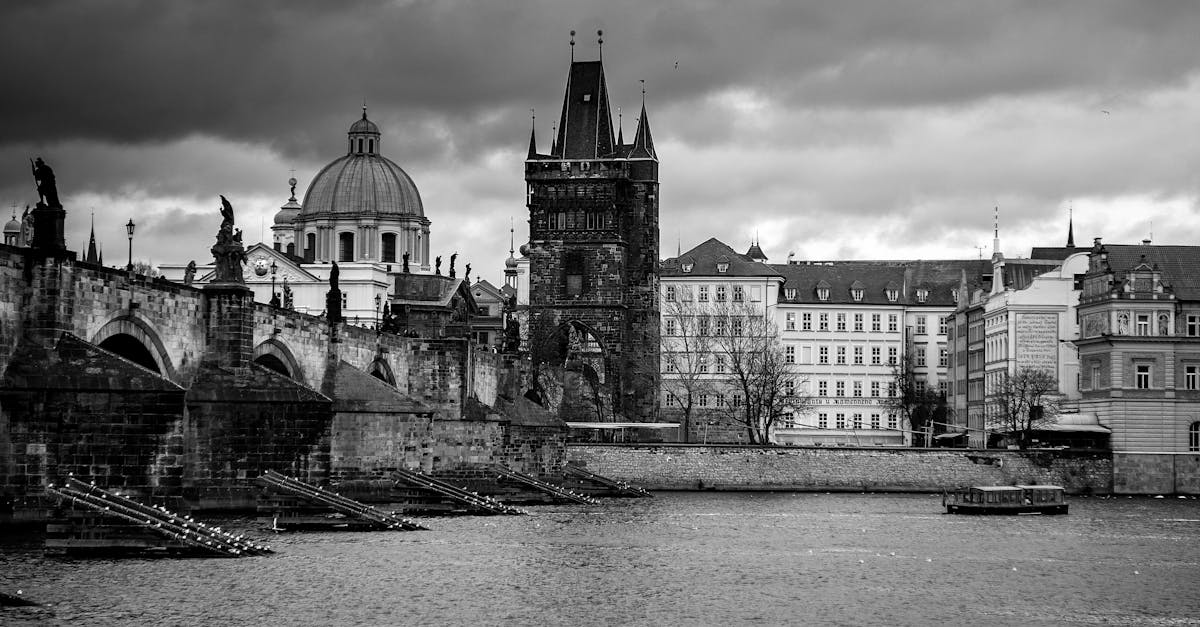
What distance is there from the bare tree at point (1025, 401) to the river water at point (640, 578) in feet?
133

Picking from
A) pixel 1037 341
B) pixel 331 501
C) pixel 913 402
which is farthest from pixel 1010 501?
pixel 913 402

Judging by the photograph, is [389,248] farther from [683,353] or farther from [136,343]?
[136,343]

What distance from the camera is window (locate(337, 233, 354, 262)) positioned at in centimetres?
17675

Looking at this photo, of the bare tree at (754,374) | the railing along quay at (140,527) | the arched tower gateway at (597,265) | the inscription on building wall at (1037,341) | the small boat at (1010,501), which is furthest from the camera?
the arched tower gateway at (597,265)

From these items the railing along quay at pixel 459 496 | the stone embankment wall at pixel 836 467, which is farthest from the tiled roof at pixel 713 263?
the railing along quay at pixel 459 496

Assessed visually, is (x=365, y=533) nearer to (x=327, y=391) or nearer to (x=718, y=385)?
(x=327, y=391)

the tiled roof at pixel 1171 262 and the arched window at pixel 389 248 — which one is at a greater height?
the arched window at pixel 389 248

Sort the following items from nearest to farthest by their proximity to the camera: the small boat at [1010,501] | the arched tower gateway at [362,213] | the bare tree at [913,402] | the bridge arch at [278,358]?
1. the bridge arch at [278,358]
2. the small boat at [1010,501]
3. the bare tree at [913,402]
4. the arched tower gateway at [362,213]

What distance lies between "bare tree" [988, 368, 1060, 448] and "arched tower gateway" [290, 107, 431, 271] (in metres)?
72.0

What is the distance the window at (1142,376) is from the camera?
10075 cm

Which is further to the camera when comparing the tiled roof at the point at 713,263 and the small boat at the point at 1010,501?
the tiled roof at the point at 713,263

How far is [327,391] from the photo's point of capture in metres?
74.5

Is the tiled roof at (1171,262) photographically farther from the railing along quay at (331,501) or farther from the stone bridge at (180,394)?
the railing along quay at (331,501)

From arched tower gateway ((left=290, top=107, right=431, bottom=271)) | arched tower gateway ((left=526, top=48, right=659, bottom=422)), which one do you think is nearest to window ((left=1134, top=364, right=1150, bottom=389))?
arched tower gateway ((left=526, top=48, right=659, bottom=422))
